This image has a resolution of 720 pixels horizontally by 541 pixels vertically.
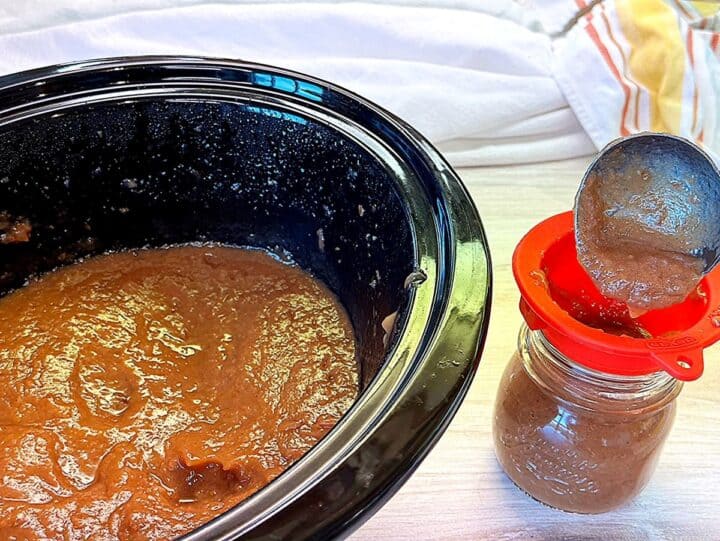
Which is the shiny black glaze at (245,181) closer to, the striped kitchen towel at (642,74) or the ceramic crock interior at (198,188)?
the ceramic crock interior at (198,188)

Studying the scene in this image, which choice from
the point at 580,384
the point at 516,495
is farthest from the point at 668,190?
the point at 516,495

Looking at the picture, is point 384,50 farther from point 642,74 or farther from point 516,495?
point 516,495

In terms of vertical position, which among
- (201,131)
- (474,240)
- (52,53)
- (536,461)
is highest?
(52,53)

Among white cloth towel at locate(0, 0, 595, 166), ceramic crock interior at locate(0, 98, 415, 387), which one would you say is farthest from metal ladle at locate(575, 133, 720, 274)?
white cloth towel at locate(0, 0, 595, 166)

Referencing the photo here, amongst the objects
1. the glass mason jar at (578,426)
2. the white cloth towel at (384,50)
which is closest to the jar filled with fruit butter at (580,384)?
the glass mason jar at (578,426)

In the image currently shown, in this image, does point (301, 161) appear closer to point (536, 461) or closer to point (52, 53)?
point (536, 461)

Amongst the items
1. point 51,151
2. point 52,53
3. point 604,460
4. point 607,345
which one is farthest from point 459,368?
point 52,53
